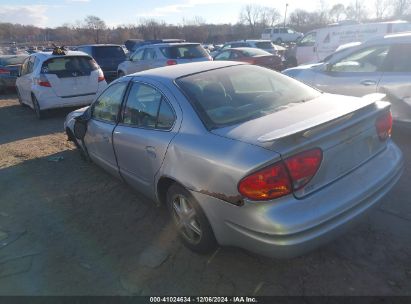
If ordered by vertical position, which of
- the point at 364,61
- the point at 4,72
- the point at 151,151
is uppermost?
the point at 364,61

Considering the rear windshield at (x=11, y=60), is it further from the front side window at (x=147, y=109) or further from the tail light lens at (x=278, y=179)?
the tail light lens at (x=278, y=179)

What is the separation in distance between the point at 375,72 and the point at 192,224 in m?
4.01

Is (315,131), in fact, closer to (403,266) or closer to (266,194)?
(266,194)

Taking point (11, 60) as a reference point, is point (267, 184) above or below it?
below

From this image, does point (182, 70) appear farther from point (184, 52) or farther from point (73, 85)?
point (184, 52)

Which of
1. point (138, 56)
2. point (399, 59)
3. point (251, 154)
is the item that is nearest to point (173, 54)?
point (138, 56)

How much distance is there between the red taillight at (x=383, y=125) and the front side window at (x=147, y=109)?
1.73 metres

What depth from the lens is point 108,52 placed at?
1480 cm

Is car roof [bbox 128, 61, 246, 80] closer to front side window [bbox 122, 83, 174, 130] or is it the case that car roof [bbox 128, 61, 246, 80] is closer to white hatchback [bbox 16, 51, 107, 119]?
front side window [bbox 122, 83, 174, 130]

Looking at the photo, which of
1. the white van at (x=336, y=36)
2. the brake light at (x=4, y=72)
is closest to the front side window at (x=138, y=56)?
the brake light at (x=4, y=72)

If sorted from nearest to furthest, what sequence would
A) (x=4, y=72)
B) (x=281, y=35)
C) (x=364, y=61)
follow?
1. (x=364, y=61)
2. (x=4, y=72)
3. (x=281, y=35)

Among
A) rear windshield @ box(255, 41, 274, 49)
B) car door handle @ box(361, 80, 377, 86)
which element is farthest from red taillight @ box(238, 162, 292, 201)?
rear windshield @ box(255, 41, 274, 49)

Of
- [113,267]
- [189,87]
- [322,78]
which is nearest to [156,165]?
[189,87]

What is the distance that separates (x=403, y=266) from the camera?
2.70 metres
